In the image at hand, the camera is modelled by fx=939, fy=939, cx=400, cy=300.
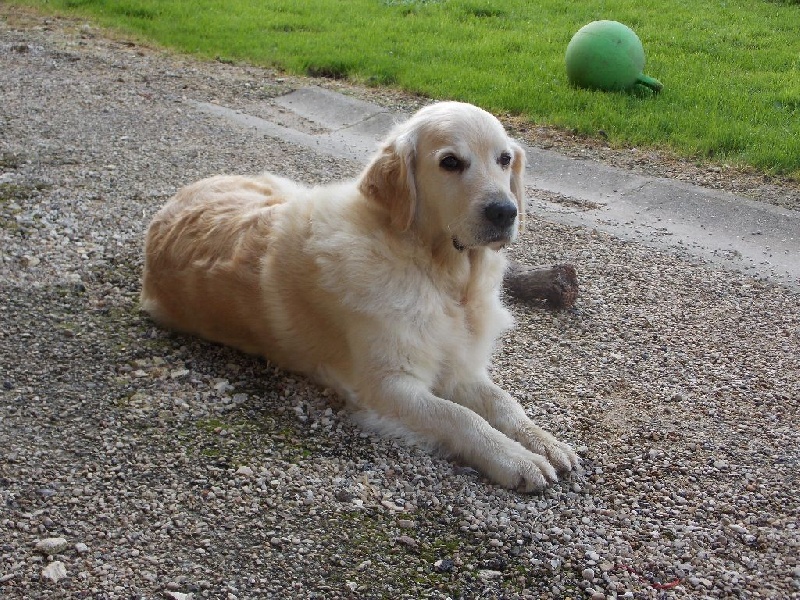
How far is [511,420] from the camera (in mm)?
3941

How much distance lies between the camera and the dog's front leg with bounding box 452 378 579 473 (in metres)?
3.74

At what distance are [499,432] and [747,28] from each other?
900cm

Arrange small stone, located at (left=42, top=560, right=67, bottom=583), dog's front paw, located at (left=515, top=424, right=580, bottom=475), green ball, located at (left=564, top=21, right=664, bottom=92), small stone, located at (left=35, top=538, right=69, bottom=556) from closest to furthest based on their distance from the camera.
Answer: small stone, located at (left=42, top=560, right=67, bottom=583) → small stone, located at (left=35, top=538, right=69, bottom=556) → dog's front paw, located at (left=515, top=424, right=580, bottom=475) → green ball, located at (left=564, top=21, right=664, bottom=92)

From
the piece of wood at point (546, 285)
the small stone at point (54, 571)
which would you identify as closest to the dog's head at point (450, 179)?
the piece of wood at point (546, 285)

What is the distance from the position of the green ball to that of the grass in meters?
0.17

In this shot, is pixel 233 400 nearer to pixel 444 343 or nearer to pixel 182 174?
pixel 444 343

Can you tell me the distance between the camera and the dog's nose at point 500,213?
3.82 m

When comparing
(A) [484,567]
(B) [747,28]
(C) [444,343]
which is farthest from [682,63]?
(A) [484,567]

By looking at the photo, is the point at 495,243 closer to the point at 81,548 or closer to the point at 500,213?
the point at 500,213

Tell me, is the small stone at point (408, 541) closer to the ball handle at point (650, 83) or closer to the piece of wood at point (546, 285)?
the piece of wood at point (546, 285)

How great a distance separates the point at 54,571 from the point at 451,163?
85.0 inches

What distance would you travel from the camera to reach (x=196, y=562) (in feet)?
10.0

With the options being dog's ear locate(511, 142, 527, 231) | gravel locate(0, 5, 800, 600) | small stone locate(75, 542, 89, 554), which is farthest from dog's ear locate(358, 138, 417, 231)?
small stone locate(75, 542, 89, 554)

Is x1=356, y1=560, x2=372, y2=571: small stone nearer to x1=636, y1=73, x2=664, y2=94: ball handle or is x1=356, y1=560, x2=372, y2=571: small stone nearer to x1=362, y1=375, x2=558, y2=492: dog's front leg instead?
x1=362, y1=375, x2=558, y2=492: dog's front leg
